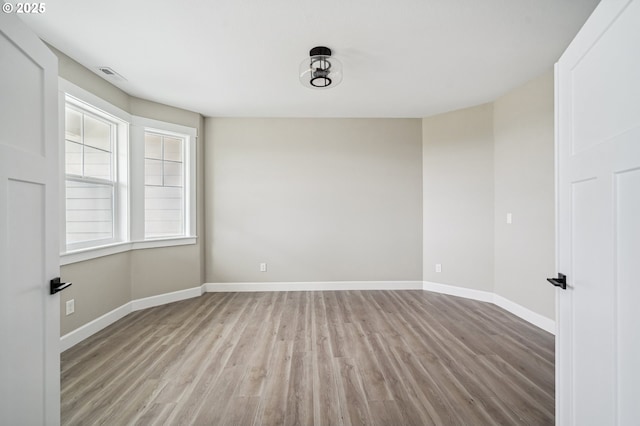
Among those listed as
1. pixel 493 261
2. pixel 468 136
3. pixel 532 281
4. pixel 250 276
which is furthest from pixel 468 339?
pixel 250 276

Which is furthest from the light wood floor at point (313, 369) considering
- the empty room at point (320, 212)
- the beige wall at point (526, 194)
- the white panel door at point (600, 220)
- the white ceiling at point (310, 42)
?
the white ceiling at point (310, 42)

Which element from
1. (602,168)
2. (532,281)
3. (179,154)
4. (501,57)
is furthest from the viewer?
(179,154)

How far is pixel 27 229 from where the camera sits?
41.5 inches

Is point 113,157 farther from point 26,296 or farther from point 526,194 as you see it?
point 526,194

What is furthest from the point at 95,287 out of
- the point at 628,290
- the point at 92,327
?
the point at 628,290

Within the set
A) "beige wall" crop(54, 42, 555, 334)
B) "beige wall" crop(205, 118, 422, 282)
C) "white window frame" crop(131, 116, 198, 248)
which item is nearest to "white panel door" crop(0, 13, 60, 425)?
"white window frame" crop(131, 116, 198, 248)

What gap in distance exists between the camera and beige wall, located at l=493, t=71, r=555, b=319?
110 inches

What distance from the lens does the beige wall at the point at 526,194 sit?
2.79 m

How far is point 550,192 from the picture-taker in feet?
9.12

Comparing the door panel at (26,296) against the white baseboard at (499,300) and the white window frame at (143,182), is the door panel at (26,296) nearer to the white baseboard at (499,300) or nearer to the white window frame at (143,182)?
the white window frame at (143,182)

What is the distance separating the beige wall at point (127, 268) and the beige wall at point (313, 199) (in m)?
0.28

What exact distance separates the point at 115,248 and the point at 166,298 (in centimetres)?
96

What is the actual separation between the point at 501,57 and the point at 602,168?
2027 mm

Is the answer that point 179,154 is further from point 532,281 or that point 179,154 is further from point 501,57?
point 532,281
